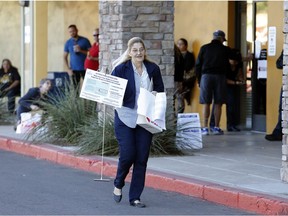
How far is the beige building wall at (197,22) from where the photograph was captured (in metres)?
17.2

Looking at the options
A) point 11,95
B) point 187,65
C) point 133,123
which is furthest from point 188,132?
point 11,95

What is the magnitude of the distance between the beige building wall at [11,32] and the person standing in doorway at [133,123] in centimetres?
1332

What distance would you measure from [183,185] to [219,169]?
3.85ft

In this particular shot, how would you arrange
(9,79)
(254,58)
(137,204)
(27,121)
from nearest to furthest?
(137,204) → (27,121) → (254,58) → (9,79)

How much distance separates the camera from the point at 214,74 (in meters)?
16.2

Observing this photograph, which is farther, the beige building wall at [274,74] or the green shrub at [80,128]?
the beige building wall at [274,74]

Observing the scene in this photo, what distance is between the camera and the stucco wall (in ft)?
70.2

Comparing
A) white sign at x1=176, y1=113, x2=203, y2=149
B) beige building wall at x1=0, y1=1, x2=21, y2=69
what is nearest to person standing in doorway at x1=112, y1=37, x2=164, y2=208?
white sign at x1=176, y1=113, x2=203, y2=149

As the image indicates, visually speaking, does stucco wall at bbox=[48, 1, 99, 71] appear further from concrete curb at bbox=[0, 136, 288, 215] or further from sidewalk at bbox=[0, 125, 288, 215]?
concrete curb at bbox=[0, 136, 288, 215]

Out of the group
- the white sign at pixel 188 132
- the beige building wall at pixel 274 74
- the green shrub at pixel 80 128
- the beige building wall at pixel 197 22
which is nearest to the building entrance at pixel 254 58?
the beige building wall at pixel 197 22

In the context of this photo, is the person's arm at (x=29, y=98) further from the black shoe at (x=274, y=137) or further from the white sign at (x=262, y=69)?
the black shoe at (x=274, y=137)

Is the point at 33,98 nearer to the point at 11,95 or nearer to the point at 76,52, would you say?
the point at 76,52

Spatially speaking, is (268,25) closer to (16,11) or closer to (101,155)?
(101,155)

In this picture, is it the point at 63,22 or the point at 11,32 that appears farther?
the point at 11,32
